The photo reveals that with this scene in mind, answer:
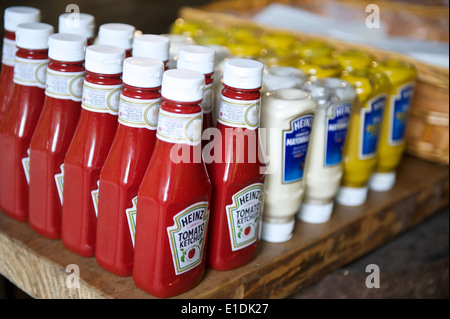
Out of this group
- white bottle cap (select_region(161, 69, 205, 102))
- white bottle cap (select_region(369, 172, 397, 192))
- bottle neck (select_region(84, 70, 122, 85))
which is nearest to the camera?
white bottle cap (select_region(161, 69, 205, 102))

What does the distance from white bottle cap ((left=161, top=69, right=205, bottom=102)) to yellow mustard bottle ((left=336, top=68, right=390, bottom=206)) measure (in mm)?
563

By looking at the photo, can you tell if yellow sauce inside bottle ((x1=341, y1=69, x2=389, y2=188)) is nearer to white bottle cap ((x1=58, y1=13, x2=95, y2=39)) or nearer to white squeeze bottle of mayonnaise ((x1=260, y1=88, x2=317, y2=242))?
white squeeze bottle of mayonnaise ((x1=260, y1=88, x2=317, y2=242))

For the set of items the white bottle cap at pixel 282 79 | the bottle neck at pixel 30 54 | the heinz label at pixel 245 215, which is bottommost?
the heinz label at pixel 245 215

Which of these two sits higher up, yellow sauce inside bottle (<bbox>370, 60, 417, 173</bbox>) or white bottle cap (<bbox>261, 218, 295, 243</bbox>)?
yellow sauce inside bottle (<bbox>370, 60, 417, 173</bbox>)

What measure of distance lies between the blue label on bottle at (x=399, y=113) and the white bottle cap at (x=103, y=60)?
2.60 feet

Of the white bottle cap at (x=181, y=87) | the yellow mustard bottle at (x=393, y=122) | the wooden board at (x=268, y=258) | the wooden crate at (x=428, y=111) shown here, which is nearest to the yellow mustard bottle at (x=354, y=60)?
the yellow mustard bottle at (x=393, y=122)

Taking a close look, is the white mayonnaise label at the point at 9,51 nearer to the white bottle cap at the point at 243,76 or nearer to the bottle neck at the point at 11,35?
the bottle neck at the point at 11,35

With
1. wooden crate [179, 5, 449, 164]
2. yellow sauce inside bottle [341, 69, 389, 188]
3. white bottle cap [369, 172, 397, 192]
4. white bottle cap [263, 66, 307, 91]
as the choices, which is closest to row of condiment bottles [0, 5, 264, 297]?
white bottle cap [263, 66, 307, 91]

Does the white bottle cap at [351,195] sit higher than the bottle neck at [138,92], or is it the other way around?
the bottle neck at [138,92]

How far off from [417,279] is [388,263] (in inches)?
4.8

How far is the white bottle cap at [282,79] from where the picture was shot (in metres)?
1.26

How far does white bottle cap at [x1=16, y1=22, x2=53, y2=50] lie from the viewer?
3.68 ft

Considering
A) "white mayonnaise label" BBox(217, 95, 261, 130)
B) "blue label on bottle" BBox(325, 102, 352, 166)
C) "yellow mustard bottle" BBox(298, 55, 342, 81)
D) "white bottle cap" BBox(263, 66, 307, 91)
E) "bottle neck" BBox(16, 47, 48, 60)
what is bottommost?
"blue label on bottle" BBox(325, 102, 352, 166)

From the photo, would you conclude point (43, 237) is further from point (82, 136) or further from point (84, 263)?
point (82, 136)
